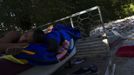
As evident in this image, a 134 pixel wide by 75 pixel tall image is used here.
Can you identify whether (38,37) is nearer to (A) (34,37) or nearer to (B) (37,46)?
(A) (34,37)

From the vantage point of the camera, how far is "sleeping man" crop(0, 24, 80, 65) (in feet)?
10.7

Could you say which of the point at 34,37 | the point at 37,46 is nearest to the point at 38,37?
the point at 34,37

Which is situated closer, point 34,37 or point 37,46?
point 37,46

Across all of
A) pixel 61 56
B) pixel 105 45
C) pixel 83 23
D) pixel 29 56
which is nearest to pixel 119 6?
pixel 83 23

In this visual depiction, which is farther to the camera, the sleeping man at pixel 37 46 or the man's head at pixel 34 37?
the man's head at pixel 34 37

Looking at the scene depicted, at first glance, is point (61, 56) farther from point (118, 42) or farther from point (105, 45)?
point (118, 42)

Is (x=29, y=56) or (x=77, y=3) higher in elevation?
(x=77, y=3)

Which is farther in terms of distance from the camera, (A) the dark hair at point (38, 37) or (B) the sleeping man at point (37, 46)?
(A) the dark hair at point (38, 37)

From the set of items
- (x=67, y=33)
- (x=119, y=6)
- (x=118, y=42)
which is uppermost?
(x=119, y=6)

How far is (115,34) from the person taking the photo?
7090 millimetres

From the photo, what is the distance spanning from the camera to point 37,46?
11.3 feet

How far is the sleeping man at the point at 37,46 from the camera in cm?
326

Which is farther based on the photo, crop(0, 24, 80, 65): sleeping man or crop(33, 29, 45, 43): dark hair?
crop(33, 29, 45, 43): dark hair

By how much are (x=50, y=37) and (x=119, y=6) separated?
8.49m
